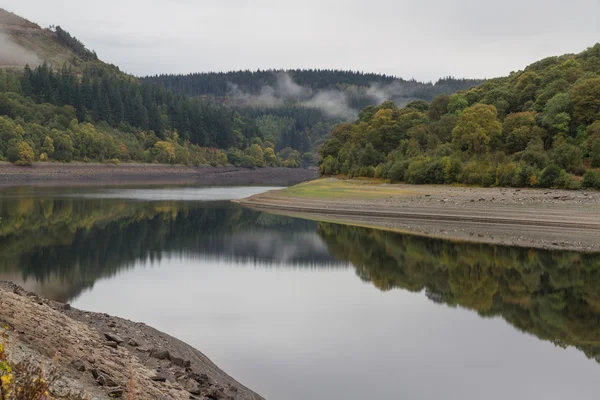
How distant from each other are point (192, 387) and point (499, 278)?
19967mm

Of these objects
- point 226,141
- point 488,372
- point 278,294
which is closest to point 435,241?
Result: point 278,294

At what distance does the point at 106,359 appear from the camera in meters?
11.7

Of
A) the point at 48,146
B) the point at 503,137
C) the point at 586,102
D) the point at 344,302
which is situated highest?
the point at 586,102

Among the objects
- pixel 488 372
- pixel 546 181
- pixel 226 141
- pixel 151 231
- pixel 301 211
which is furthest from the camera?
pixel 226 141

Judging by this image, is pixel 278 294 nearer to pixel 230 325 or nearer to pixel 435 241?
pixel 230 325

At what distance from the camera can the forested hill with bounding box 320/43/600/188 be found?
55.8 m

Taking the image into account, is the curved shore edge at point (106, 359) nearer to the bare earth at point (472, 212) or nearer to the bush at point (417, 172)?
the bare earth at point (472, 212)

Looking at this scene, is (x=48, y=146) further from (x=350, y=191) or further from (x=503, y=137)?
(x=503, y=137)

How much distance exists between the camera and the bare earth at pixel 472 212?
40375 millimetres

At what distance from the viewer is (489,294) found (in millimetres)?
24922

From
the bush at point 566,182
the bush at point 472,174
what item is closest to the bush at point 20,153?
the bush at point 472,174

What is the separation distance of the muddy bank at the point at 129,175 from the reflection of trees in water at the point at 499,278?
259ft

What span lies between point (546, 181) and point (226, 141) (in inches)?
5547

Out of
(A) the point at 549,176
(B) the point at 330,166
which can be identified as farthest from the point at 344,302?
(B) the point at 330,166
